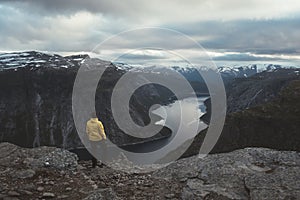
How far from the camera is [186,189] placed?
15719 mm

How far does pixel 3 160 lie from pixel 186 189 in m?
10.1

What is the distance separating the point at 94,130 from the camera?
791 inches

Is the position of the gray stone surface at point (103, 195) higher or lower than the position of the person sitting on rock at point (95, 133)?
lower

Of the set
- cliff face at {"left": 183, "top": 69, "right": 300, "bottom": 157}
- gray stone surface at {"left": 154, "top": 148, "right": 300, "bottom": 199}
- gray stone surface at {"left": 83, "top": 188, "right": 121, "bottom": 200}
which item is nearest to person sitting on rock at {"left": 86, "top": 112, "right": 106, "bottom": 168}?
gray stone surface at {"left": 154, "top": 148, "right": 300, "bottom": 199}

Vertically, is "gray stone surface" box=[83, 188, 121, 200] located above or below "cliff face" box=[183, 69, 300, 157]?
above

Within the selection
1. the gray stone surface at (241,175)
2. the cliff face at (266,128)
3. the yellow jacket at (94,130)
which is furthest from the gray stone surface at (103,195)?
the cliff face at (266,128)

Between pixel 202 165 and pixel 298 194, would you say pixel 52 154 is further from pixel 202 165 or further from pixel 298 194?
pixel 298 194

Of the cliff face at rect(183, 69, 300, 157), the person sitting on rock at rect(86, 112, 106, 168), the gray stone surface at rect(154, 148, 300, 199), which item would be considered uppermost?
the person sitting on rock at rect(86, 112, 106, 168)

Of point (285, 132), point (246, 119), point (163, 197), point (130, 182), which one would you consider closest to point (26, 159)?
point (130, 182)

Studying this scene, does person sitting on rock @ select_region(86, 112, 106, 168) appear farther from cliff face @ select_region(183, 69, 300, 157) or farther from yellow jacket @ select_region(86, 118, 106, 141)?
cliff face @ select_region(183, 69, 300, 157)

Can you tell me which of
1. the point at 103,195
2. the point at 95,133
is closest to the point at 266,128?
the point at 95,133

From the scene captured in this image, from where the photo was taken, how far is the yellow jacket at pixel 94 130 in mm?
19969

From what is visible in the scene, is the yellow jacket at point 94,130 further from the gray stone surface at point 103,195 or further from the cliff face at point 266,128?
the cliff face at point 266,128

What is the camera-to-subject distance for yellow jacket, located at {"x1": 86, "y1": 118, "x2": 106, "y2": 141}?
786 inches
